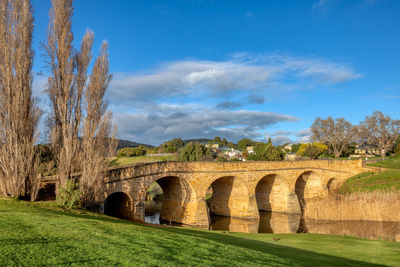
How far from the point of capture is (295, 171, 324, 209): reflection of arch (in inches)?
1357

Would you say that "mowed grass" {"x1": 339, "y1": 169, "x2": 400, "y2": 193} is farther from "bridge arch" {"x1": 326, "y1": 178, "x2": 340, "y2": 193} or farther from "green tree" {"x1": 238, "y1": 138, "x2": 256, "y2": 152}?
"green tree" {"x1": 238, "y1": 138, "x2": 256, "y2": 152}

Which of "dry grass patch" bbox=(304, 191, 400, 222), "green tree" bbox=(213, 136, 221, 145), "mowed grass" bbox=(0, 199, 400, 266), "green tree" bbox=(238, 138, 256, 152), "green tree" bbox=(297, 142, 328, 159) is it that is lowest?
"dry grass patch" bbox=(304, 191, 400, 222)

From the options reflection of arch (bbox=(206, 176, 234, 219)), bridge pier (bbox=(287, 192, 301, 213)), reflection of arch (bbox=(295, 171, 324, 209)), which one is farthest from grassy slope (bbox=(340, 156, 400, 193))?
reflection of arch (bbox=(206, 176, 234, 219))

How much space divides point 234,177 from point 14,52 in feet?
66.4

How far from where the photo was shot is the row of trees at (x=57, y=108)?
14305 mm

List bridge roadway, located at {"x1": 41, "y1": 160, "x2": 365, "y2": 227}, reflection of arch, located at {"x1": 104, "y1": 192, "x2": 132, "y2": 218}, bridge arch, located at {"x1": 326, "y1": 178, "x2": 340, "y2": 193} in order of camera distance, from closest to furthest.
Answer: bridge roadway, located at {"x1": 41, "y1": 160, "x2": 365, "y2": 227} → reflection of arch, located at {"x1": 104, "y1": 192, "x2": 132, "y2": 218} → bridge arch, located at {"x1": 326, "y1": 178, "x2": 340, "y2": 193}

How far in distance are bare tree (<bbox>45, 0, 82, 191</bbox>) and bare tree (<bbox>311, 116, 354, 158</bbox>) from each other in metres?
62.0

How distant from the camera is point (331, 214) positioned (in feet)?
75.9

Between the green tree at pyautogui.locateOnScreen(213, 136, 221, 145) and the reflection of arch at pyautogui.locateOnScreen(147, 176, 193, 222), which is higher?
the green tree at pyautogui.locateOnScreen(213, 136, 221, 145)

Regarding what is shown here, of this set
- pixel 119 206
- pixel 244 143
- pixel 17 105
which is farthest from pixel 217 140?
pixel 17 105

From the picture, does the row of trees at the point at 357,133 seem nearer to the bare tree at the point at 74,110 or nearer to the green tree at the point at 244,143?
the green tree at the point at 244,143

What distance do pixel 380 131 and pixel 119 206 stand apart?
189ft

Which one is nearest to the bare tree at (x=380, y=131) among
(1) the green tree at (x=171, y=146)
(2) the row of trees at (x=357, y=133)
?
(2) the row of trees at (x=357, y=133)

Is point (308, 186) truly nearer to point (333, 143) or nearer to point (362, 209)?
point (362, 209)
